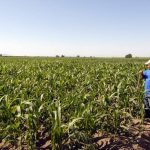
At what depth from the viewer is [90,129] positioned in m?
4.76

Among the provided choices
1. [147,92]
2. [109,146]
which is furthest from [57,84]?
[109,146]

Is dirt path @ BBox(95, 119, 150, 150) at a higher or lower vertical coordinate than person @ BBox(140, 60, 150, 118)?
lower

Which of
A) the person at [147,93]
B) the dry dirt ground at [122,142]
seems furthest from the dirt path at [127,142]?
the person at [147,93]

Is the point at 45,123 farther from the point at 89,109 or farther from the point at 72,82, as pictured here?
the point at 72,82

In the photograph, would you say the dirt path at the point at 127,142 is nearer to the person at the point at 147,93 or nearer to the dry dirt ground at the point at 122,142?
the dry dirt ground at the point at 122,142

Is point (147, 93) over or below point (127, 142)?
over

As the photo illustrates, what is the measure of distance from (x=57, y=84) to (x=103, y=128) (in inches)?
155

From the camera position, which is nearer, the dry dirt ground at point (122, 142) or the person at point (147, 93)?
the dry dirt ground at point (122, 142)

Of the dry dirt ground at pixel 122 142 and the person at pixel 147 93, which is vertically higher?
the person at pixel 147 93

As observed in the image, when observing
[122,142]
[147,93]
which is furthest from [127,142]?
[147,93]

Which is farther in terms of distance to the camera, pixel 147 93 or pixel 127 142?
pixel 147 93

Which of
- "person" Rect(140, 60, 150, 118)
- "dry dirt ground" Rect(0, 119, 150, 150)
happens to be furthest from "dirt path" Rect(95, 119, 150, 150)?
"person" Rect(140, 60, 150, 118)

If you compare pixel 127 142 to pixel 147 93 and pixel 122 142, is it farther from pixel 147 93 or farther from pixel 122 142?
pixel 147 93

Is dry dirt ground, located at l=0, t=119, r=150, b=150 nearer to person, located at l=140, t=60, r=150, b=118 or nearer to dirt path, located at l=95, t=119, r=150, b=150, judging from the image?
dirt path, located at l=95, t=119, r=150, b=150
